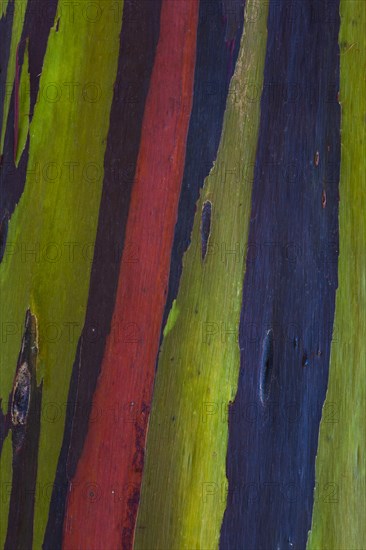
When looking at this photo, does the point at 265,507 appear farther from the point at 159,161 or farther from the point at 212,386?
the point at 159,161

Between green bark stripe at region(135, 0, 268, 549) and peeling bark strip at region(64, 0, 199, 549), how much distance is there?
0.01 meters

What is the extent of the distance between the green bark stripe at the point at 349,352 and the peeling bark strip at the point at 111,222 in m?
0.16

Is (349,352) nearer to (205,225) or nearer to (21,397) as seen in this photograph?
(205,225)

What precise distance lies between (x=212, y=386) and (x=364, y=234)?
0.56ft

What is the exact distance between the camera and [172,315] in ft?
1.52

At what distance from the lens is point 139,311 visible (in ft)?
1.53

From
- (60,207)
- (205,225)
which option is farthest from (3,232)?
(205,225)

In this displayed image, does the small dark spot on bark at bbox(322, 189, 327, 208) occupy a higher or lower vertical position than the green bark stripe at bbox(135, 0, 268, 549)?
higher

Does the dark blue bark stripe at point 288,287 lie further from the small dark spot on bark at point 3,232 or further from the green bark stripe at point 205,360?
the small dark spot on bark at point 3,232

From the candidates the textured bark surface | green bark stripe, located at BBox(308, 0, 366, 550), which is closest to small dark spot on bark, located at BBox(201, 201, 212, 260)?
the textured bark surface

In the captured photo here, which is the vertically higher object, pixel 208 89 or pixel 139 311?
pixel 208 89

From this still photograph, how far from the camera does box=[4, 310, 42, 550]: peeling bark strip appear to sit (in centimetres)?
46

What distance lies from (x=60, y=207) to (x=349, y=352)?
0.26 m

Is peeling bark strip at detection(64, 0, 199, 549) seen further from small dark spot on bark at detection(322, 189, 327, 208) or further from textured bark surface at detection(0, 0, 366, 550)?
small dark spot on bark at detection(322, 189, 327, 208)
